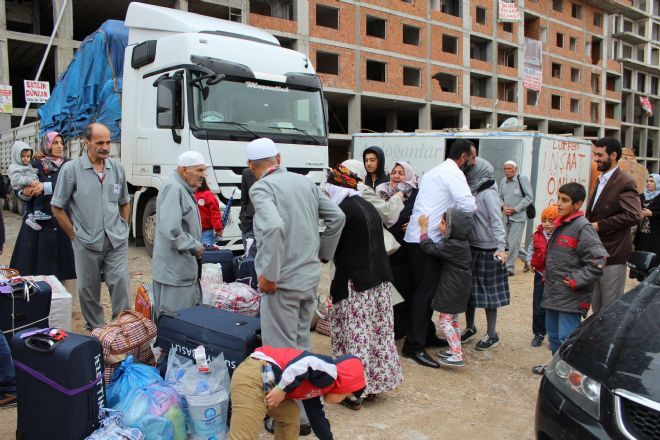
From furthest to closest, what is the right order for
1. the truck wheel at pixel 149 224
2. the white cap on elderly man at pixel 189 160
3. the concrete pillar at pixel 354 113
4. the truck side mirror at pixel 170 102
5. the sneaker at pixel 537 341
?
the concrete pillar at pixel 354 113, the truck wheel at pixel 149 224, the truck side mirror at pixel 170 102, the sneaker at pixel 537 341, the white cap on elderly man at pixel 189 160

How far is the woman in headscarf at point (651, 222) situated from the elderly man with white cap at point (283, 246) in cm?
597

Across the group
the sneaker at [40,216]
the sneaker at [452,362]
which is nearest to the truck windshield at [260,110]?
the sneaker at [40,216]

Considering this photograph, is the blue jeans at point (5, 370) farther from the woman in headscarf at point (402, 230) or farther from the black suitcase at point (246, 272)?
the woman in headscarf at point (402, 230)

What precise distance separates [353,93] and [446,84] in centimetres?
1103

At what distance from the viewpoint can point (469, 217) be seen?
4250mm

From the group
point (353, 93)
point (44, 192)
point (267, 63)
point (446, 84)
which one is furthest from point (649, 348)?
point (446, 84)

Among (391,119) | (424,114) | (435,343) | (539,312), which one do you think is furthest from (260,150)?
(391,119)

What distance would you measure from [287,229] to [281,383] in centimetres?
96

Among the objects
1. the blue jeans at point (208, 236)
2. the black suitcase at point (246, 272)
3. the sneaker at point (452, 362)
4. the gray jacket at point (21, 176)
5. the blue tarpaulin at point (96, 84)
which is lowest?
the sneaker at point (452, 362)

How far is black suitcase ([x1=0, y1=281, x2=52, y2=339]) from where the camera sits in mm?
3545

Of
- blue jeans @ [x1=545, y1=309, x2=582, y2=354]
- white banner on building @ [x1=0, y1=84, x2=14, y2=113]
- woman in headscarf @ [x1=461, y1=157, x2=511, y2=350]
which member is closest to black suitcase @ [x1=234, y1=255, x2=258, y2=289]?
woman in headscarf @ [x1=461, y1=157, x2=511, y2=350]

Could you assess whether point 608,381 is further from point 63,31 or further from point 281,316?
point 63,31

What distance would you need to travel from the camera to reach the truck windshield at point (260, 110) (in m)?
7.02

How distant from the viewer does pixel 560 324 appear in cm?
406
